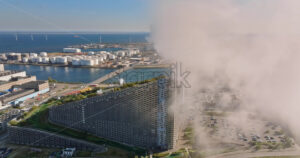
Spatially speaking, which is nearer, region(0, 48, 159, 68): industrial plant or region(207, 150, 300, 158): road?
region(207, 150, 300, 158): road

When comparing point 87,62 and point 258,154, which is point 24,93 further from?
point 87,62

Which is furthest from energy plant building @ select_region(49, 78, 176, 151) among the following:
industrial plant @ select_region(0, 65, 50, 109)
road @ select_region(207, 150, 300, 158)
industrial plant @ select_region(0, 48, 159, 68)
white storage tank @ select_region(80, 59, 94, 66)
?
white storage tank @ select_region(80, 59, 94, 66)

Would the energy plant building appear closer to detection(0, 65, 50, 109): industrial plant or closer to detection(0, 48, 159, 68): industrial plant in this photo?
detection(0, 65, 50, 109): industrial plant

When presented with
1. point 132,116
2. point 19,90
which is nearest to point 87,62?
point 19,90

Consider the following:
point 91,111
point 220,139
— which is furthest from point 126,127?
point 220,139

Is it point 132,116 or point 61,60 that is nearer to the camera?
point 132,116

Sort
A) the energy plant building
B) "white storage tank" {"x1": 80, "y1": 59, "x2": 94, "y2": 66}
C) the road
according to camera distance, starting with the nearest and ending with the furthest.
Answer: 1. the energy plant building
2. the road
3. "white storage tank" {"x1": 80, "y1": 59, "x2": 94, "y2": 66}

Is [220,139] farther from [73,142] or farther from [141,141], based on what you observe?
[73,142]

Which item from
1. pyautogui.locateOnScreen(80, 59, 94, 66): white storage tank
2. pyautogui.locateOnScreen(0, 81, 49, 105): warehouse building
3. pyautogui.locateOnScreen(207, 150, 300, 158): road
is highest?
pyautogui.locateOnScreen(80, 59, 94, 66): white storage tank

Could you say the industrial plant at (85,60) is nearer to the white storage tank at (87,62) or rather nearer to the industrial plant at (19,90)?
the white storage tank at (87,62)
